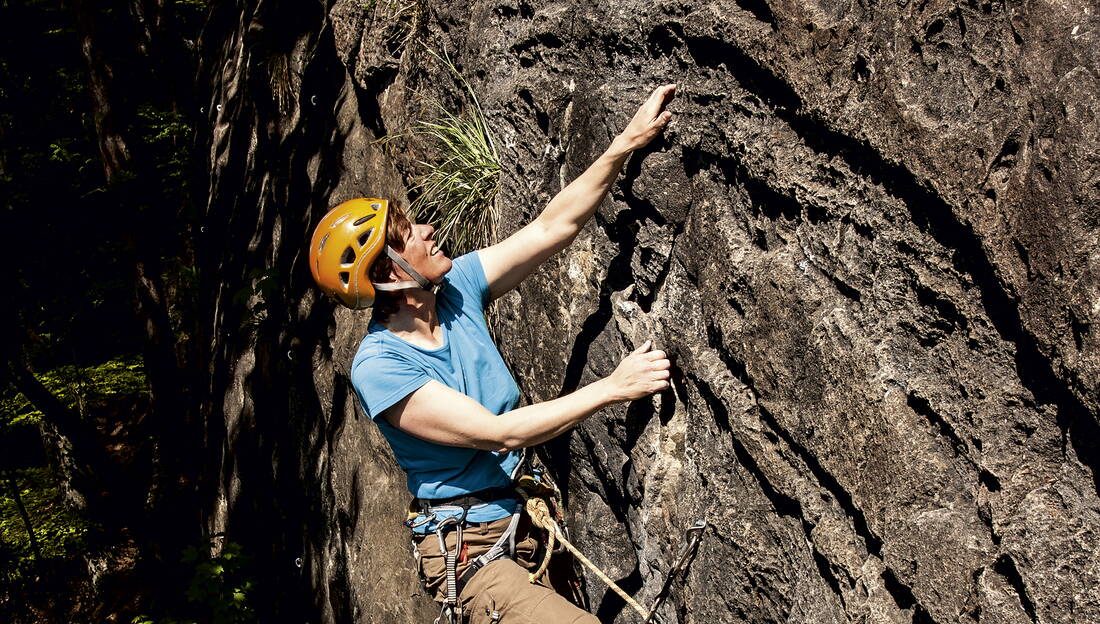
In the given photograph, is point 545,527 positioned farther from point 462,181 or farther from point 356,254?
point 462,181

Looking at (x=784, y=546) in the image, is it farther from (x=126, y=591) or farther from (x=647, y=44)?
(x=126, y=591)

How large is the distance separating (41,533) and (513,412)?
8.72 meters

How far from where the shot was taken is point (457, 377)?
3725 mm

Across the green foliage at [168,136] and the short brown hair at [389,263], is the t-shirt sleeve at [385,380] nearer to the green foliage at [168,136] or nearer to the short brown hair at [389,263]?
the short brown hair at [389,263]

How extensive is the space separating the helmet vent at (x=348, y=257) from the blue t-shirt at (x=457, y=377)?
11.4 inches

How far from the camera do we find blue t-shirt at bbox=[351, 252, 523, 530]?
3.58 metres

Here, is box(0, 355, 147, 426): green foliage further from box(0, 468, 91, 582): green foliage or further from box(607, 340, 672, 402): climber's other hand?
box(607, 340, 672, 402): climber's other hand

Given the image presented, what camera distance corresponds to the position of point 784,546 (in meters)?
3.23

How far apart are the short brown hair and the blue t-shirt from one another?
0.26 feet

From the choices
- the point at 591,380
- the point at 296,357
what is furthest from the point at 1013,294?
the point at 296,357

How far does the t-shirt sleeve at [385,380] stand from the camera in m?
3.44

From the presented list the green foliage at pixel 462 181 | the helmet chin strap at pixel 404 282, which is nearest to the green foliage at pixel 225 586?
the green foliage at pixel 462 181

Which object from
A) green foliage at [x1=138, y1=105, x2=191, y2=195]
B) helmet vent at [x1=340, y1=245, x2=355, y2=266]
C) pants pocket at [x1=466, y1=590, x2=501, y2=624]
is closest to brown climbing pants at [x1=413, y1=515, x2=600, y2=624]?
pants pocket at [x1=466, y1=590, x2=501, y2=624]

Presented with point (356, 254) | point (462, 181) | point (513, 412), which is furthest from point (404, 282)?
point (462, 181)
